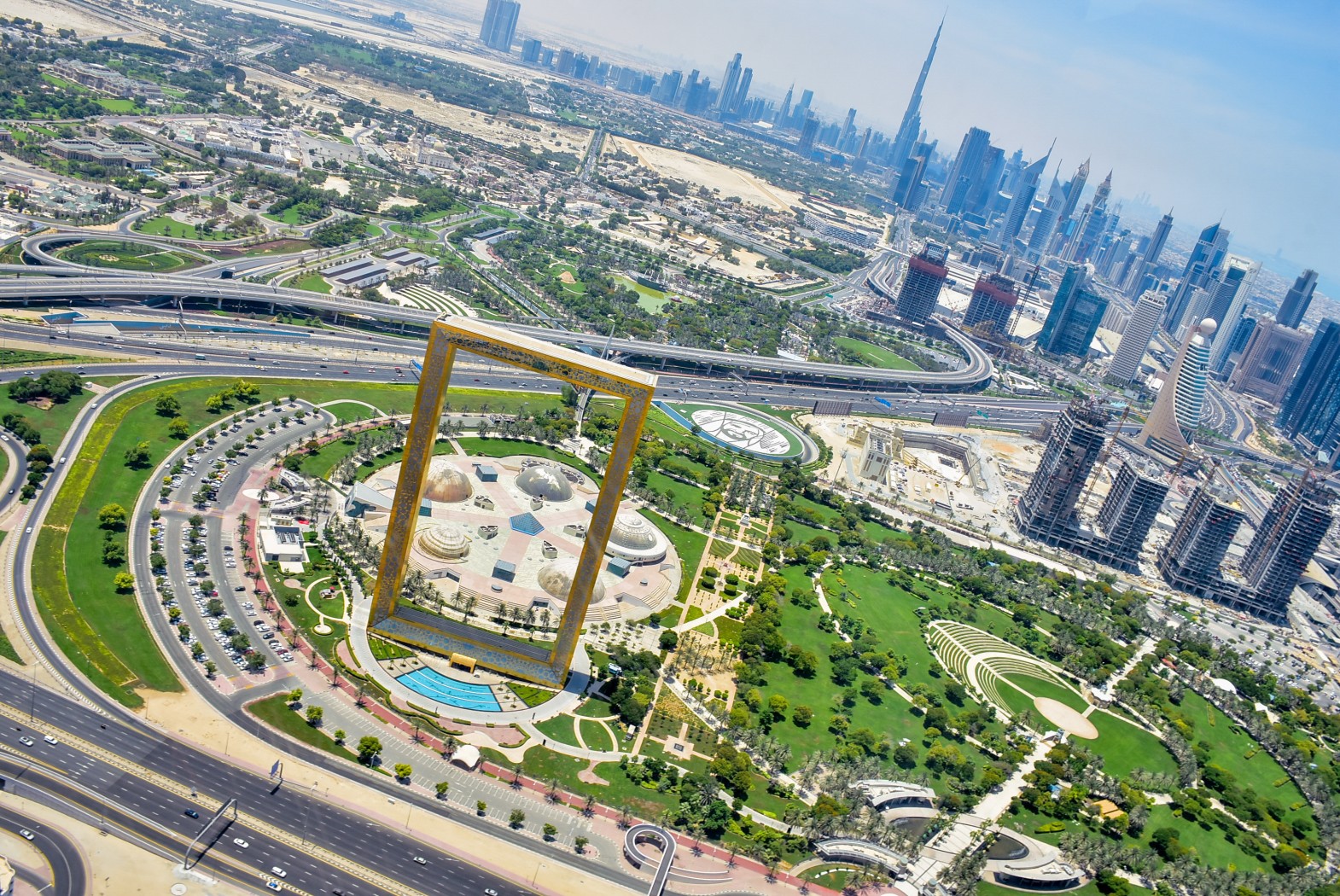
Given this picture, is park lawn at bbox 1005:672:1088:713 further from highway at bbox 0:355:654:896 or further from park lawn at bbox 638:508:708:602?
highway at bbox 0:355:654:896

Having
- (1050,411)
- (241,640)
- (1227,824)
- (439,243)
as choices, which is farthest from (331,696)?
(1050,411)

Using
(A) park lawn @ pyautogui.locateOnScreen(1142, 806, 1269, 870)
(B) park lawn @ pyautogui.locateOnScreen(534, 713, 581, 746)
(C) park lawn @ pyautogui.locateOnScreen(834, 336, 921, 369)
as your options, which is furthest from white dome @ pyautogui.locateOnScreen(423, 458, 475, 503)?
(C) park lawn @ pyautogui.locateOnScreen(834, 336, 921, 369)

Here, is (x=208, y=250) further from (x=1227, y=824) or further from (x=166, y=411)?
(x=1227, y=824)

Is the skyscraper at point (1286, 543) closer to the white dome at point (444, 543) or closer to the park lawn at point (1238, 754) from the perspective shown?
the park lawn at point (1238, 754)

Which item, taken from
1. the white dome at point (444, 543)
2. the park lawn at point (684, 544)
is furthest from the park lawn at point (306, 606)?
the park lawn at point (684, 544)

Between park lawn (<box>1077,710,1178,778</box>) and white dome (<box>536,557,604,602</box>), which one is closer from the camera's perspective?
white dome (<box>536,557,604,602</box>)

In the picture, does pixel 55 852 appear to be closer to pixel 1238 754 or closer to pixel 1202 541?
pixel 1238 754
